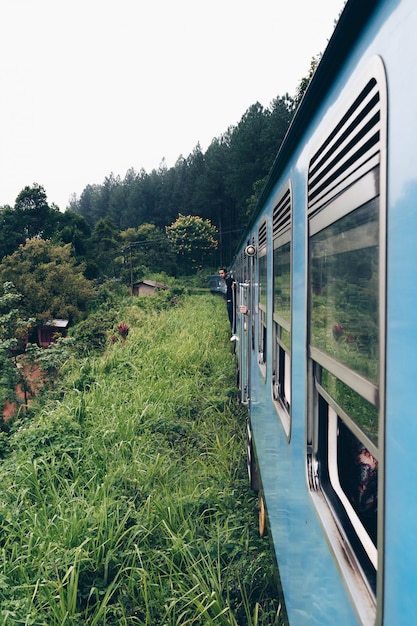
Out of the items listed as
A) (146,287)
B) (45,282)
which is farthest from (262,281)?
(146,287)

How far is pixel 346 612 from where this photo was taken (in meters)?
1.07

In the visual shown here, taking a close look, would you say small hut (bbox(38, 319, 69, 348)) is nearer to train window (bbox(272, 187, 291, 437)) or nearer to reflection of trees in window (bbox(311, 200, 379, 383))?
train window (bbox(272, 187, 291, 437))

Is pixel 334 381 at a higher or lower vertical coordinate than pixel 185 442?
higher

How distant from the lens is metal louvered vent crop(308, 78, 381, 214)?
92 cm

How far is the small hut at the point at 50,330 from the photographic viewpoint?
24.5 m

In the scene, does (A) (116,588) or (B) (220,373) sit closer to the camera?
(A) (116,588)

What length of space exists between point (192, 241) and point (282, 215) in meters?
39.7

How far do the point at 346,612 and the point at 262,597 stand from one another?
2217 millimetres

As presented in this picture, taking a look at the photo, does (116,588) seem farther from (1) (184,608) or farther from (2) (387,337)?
(2) (387,337)

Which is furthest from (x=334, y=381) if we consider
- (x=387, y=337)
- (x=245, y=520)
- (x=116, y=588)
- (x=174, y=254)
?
(x=174, y=254)

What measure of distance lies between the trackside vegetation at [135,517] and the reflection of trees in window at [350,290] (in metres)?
1.80

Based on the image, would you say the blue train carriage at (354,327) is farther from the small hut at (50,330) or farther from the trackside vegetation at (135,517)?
the small hut at (50,330)

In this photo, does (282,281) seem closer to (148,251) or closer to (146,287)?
(146,287)

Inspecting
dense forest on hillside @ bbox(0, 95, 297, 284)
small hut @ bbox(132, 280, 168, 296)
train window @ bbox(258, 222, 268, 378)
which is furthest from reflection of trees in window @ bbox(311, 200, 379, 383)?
small hut @ bbox(132, 280, 168, 296)
